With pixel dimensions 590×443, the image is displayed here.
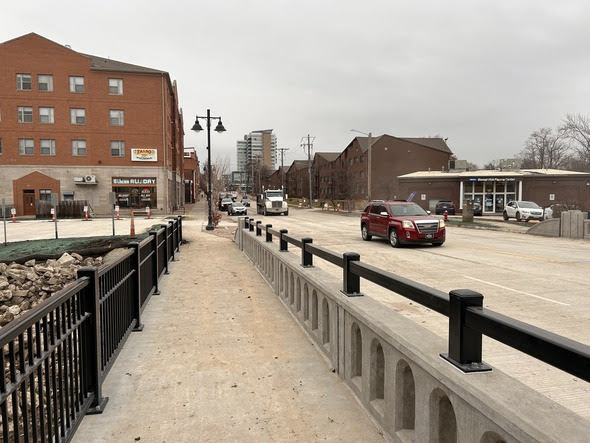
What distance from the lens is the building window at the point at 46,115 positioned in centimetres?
4531

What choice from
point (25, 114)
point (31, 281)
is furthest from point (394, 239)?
point (25, 114)

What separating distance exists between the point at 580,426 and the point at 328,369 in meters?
3.15

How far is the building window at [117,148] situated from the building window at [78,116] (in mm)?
3511

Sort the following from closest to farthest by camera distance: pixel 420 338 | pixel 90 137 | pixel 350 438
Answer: pixel 420 338 < pixel 350 438 < pixel 90 137

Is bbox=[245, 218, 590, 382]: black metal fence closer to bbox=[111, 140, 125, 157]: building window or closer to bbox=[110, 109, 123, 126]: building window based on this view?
bbox=[111, 140, 125, 157]: building window

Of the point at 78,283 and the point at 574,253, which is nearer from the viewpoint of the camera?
the point at 78,283

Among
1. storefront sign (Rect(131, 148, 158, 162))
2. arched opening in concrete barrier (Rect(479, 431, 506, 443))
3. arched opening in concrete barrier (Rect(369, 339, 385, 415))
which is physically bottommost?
arched opening in concrete barrier (Rect(369, 339, 385, 415))

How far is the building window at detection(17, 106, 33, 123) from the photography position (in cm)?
4497

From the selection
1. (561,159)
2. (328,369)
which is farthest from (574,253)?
(561,159)

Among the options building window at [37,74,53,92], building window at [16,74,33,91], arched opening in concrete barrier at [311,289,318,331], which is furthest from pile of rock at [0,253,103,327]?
building window at [16,74,33,91]

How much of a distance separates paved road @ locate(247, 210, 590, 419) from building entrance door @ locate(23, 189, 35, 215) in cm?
3800

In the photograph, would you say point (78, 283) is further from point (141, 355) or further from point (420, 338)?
point (420, 338)

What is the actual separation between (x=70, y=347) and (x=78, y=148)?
48392mm

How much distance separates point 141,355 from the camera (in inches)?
216
